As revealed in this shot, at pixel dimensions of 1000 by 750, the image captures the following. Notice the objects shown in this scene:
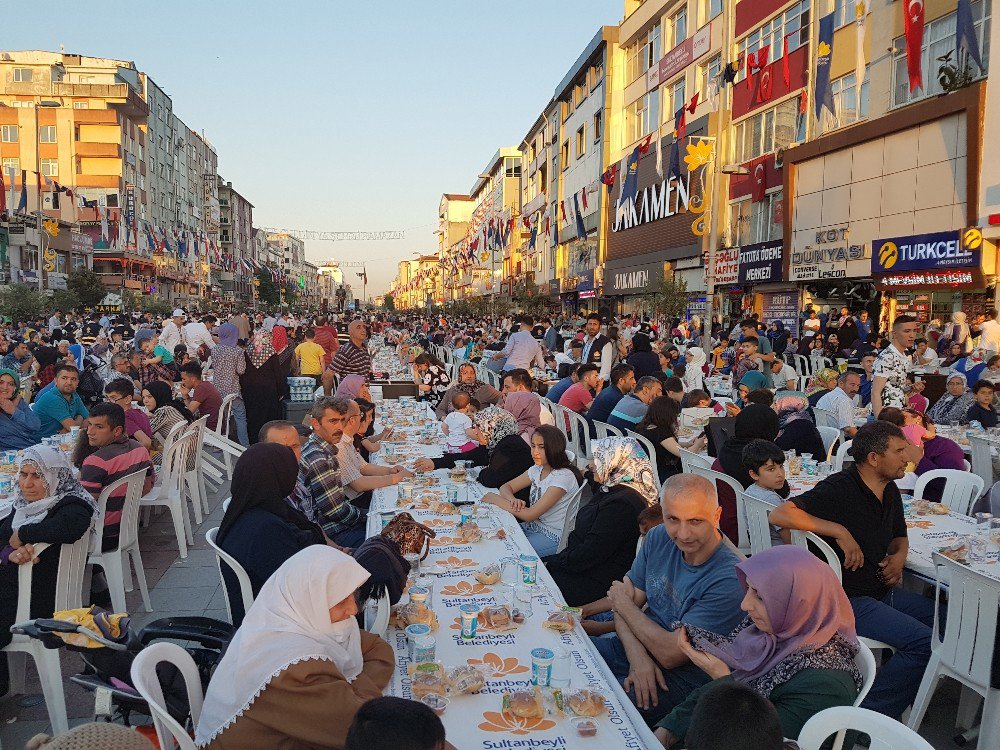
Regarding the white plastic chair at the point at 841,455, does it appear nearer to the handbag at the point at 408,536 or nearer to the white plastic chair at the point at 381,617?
the handbag at the point at 408,536

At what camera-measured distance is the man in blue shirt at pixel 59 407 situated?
7680 mm

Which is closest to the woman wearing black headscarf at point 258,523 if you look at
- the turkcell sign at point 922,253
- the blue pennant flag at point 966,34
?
the turkcell sign at point 922,253

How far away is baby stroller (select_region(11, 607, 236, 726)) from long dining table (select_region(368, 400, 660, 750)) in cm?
86

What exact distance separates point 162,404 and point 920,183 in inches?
668

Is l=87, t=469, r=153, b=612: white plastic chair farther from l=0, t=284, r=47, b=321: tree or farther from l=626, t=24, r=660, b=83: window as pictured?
l=626, t=24, r=660, b=83: window

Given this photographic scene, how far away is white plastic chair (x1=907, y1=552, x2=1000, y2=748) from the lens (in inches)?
129

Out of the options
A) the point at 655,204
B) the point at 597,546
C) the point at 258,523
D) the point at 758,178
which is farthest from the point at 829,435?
the point at 655,204

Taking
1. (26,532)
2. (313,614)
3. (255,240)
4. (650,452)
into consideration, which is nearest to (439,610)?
(313,614)

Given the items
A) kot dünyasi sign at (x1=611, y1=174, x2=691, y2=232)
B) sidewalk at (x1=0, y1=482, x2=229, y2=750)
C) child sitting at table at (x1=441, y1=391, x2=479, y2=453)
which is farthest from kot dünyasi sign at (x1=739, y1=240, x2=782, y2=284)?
sidewalk at (x1=0, y1=482, x2=229, y2=750)

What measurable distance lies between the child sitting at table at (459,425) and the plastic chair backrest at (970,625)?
419 cm

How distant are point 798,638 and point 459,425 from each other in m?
5.10

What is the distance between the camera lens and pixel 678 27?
105 feet

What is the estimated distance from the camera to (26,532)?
3797 mm

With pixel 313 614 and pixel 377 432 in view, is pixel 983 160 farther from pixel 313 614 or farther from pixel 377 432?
pixel 313 614
